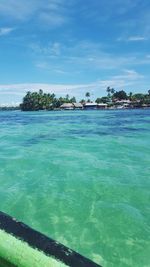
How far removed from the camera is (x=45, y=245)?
1.83m

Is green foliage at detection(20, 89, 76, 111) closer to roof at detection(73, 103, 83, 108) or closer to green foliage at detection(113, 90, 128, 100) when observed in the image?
roof at detection(73, 103, 83, 108)

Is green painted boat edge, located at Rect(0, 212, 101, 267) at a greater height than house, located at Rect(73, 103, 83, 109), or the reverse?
green painted boat edge, located at Rect(0, 212, 101, 267)

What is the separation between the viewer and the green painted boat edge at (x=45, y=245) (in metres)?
1.70

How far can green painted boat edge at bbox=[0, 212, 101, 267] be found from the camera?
5.57ft

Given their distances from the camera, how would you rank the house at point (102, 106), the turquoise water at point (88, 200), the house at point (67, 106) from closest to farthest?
the turquoise water at point (88, 200) → the house at point (67, 106) → the house at point (102, 106)

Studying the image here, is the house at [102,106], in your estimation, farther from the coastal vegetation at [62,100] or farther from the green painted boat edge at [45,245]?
the green painted boat edge at [45,245]

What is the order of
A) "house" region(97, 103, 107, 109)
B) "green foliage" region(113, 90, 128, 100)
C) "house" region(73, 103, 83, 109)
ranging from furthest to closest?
"green foliage" region(113, 90, 128, 100) < "house" region(73, 103, 83, 109) < "house" region(97, 103, 107, 109)

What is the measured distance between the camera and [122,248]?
5203 mm

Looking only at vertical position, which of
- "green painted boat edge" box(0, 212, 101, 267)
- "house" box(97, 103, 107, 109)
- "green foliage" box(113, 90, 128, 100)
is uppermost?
"green painted boat edge" box(0, 212, 101, 267)

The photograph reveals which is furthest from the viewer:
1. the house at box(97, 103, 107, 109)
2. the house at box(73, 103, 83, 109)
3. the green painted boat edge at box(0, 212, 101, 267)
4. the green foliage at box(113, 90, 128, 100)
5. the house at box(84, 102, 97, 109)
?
the green foliage at box(113, 90, 128, 100)

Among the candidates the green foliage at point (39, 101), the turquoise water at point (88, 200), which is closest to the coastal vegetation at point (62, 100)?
the green foliage at point (39, 101)

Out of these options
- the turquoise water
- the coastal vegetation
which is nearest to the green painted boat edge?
the turquoise water

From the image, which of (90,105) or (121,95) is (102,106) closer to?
(90,105)

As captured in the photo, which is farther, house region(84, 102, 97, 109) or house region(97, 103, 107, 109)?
house region(84, 102, 97, 109)
